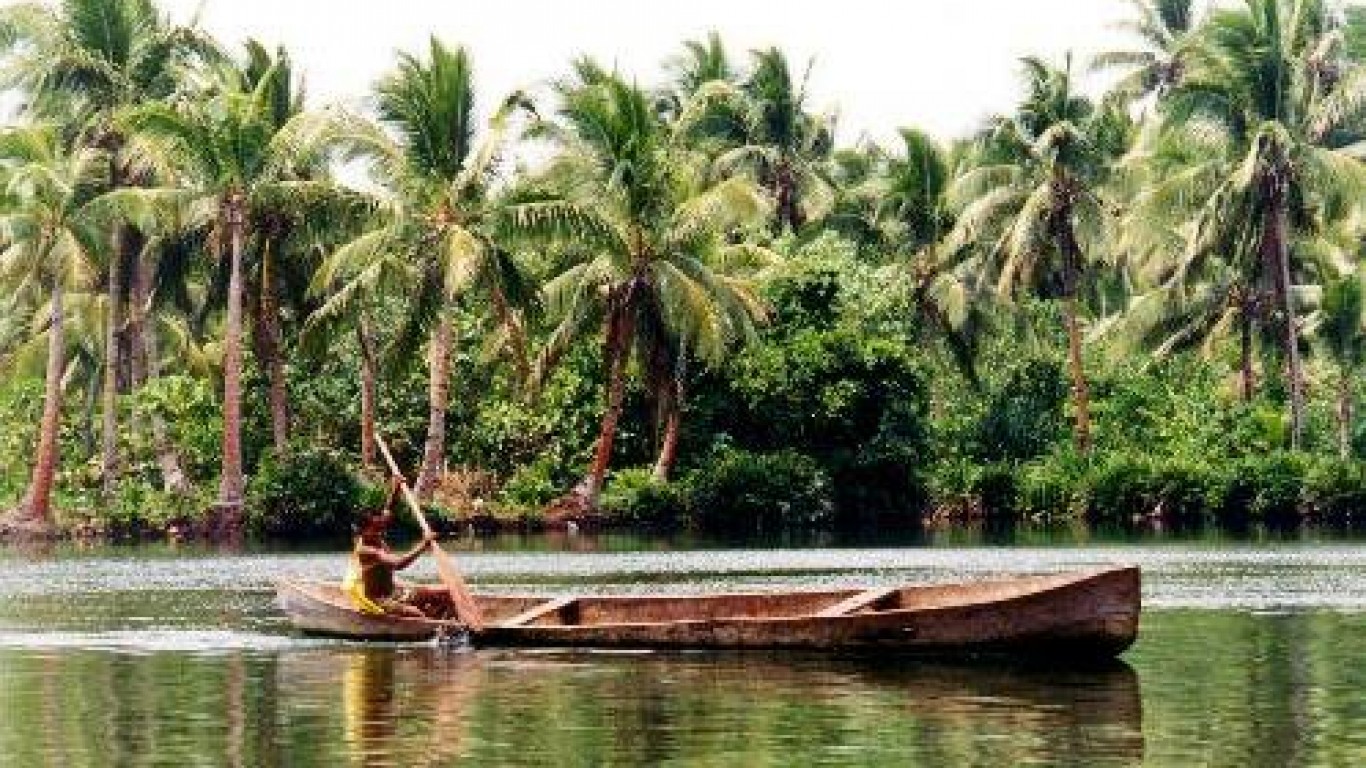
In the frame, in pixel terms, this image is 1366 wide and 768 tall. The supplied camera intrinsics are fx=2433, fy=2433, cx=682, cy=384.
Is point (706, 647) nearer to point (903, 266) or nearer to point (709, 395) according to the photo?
point (709, 395)

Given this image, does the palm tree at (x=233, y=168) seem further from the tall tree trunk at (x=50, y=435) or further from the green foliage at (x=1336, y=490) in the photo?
the green foliage at (x=1336, y=490)

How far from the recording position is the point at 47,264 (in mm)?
49688

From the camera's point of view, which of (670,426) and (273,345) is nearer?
(273,345)

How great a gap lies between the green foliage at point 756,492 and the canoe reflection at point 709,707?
2964 cm

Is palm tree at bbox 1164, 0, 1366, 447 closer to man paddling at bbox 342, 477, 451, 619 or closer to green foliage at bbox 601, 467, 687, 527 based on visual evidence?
green foliage at bbox 601, 467, 687, 527

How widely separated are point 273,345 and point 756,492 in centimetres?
1081

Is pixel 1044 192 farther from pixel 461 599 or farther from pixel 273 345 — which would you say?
pixel 461 599

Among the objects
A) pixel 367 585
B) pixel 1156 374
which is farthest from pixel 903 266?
pixel 367 585

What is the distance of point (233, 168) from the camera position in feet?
155

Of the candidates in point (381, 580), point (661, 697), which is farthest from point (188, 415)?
point (661, 697)

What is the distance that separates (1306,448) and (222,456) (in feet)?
77.0

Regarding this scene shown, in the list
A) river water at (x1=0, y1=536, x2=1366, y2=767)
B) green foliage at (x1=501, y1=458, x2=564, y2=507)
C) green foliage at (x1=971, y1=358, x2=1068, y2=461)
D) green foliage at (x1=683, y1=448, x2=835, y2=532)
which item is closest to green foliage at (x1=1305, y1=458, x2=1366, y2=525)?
green foliage at (x1=971, y1=358, x2=1068, y2=461)

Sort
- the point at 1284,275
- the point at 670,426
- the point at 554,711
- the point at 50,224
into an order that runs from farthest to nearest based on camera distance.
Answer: the point at 670,426
the point at 1284,275
the point at 50,224
the point at 554,711

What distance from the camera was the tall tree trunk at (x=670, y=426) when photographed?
52.8 m
